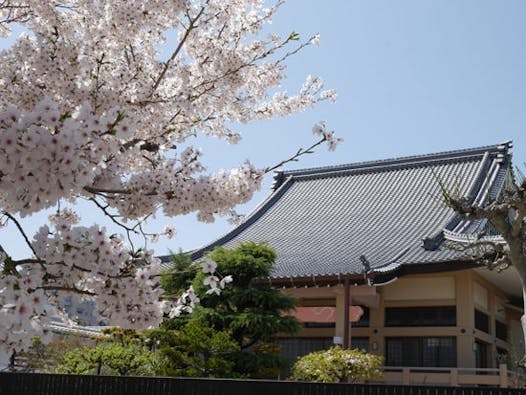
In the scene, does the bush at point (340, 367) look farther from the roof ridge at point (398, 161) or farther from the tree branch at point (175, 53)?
the roof ridge at point (398, 161)

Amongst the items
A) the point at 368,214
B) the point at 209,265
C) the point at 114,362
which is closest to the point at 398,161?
the point at 368,214

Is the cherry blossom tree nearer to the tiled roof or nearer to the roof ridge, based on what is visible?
the tiled roof

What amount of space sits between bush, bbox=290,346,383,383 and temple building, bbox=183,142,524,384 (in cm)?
173

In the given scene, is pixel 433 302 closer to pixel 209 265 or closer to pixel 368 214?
pixel 368 214

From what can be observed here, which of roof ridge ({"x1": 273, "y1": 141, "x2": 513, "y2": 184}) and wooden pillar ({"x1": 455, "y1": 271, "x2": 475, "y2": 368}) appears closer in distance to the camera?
wooden pillar ({"x1": 455, "y1": 271, "x2": 475, "y2": 368})

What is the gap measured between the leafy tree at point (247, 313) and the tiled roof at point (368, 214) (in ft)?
6.80

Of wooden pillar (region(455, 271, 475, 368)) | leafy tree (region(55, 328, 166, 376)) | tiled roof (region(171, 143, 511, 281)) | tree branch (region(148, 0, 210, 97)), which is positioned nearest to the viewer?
tree branch (region(148, 0, 210, 97))

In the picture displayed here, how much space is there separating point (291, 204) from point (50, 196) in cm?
1883

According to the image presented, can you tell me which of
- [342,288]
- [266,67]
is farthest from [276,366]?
[266,67]

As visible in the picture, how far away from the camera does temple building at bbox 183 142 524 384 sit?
13.9 metres

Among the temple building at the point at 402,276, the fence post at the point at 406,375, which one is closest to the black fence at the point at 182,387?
the temple building at the point at 402,276

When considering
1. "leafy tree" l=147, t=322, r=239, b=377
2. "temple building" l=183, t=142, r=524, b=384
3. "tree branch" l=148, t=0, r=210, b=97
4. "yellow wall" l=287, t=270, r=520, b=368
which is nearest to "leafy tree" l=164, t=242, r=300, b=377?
"leafy tree" l=147, t=322, r=239, b=377

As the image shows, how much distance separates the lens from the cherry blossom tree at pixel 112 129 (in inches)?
106

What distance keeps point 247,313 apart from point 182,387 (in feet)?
13.0
